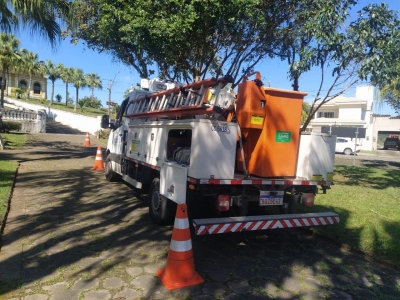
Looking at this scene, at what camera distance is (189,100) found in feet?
19.4

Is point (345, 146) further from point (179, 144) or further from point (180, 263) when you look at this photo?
point (180, 263)

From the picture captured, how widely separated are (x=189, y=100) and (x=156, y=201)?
185 cm

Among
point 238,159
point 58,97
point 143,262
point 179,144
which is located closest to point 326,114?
point 179,144

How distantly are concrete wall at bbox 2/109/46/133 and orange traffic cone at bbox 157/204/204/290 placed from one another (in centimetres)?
2897

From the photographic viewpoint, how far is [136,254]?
4.78 m

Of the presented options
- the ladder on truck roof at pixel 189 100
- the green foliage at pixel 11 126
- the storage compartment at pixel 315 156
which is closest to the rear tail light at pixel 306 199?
the storage compartment at pixel 315 156

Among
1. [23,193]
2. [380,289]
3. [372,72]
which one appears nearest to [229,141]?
[380,289]

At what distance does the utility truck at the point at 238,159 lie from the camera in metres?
4.69

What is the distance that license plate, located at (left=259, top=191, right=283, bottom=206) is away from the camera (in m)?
5.10

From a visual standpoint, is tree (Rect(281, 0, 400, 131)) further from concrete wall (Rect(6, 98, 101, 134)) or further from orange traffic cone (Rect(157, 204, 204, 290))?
concrete wall (Rect(6, 98, 101, 134))

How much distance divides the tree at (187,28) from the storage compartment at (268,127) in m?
4.94

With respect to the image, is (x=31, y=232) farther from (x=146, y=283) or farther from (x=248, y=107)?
(x=248, y=107)

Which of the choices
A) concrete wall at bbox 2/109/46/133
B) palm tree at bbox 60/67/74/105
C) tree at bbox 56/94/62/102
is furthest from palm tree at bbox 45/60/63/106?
concrete wall at bbox 2/109/46/133

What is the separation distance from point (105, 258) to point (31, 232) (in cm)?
163
